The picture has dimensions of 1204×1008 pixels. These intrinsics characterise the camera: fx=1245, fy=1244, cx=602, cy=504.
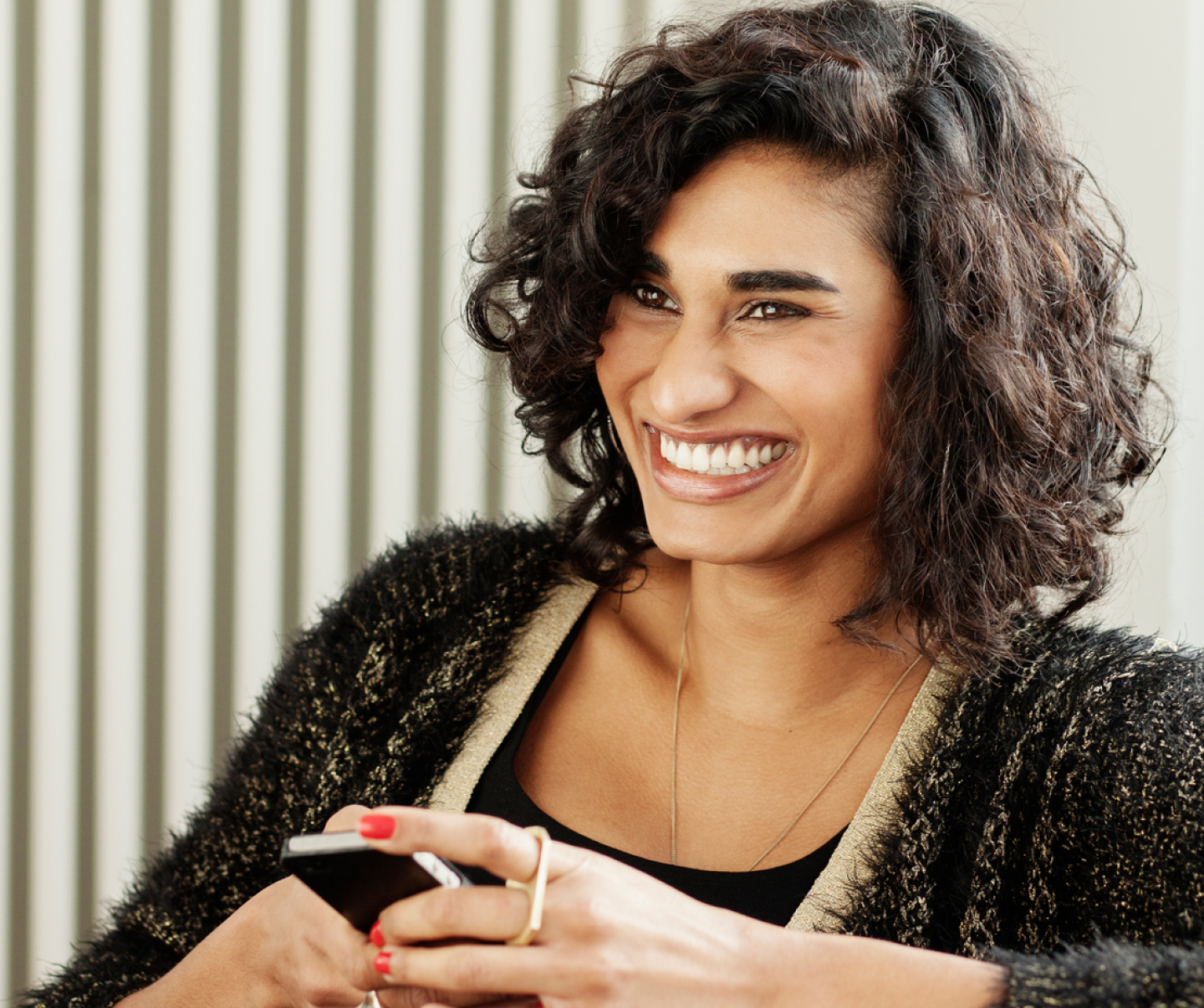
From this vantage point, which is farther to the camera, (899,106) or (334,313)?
(334,313)

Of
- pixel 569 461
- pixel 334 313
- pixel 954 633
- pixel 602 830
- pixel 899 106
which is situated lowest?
pixel 602 830

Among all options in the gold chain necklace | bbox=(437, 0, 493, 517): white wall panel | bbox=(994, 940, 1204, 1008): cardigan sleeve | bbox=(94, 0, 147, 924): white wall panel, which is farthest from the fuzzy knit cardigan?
bbox=(94, 0, 147, 924): white wall panel

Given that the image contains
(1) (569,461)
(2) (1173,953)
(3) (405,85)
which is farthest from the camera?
(3) (405,85)

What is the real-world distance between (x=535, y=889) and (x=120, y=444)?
175 centimetres

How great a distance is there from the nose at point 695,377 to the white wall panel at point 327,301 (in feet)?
4.06

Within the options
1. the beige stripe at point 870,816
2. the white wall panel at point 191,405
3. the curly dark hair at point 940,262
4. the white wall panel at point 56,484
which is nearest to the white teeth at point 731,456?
the curly dark hair at point 940,262

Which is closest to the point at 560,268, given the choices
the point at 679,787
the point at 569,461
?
the point at 569,461

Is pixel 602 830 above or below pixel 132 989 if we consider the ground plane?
above

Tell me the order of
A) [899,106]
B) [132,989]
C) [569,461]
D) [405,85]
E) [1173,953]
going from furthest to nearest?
1. [405,85]
2. [569,461]
3. [132,989]
4. [899,106]
5. [1173,953]

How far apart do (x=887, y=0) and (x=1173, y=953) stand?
1.09m

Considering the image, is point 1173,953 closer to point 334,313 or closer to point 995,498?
point 995,498

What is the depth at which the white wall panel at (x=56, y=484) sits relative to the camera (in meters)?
2.31

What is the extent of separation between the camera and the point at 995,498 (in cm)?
136

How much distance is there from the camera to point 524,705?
1529mm
